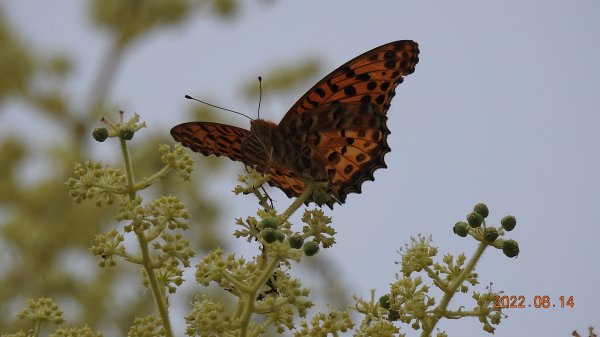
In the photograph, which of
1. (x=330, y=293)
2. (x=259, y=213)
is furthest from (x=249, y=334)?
(x=330, y=293)

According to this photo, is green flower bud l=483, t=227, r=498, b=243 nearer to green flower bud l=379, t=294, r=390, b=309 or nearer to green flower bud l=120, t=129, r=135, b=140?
green flower bud l=379, t=294, r=390, b=309

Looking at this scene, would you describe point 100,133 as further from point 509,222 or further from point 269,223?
point 509,222

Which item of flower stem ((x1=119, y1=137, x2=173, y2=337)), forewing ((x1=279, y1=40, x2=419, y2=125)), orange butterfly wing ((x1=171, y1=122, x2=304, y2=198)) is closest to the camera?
flower stem ((x1=119, y1=137, x2=173, y2=337))

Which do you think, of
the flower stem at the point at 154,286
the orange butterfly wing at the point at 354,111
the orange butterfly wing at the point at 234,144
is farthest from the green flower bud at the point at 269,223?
the orange butterfly wing at the point at 354,111

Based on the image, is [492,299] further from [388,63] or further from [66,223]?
[66,223]

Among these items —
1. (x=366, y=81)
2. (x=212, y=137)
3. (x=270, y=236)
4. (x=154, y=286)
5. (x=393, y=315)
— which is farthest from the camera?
(x=366, y=81)

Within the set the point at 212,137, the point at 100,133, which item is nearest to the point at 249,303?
the point at 100,133

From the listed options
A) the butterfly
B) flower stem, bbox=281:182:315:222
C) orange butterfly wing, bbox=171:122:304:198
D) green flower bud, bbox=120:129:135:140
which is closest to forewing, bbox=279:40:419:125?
the butterfly
